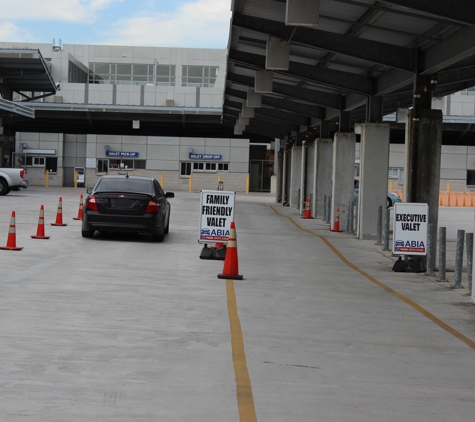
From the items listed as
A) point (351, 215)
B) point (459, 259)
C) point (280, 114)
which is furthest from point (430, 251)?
point (280, 114)

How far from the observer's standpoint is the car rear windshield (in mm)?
18380

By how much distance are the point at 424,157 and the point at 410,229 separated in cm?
214

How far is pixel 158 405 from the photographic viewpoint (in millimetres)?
5672

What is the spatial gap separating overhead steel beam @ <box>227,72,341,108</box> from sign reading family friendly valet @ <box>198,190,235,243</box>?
43.9 ft

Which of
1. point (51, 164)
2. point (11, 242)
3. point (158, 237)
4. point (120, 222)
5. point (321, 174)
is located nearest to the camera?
point (11, 242)

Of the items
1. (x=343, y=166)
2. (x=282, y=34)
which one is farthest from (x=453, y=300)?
(x=343, y=166)

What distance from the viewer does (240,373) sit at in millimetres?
6727

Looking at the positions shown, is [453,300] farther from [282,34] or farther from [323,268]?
[282,34]

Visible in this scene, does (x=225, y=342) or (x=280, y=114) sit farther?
(x=280, y=114)

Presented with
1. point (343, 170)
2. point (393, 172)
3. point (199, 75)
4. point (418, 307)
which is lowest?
point (418, 307)

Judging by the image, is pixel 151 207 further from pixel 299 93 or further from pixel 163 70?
pixel 163 70

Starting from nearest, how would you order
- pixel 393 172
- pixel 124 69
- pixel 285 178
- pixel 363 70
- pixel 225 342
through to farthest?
pixel 225 342
pixel 363 70
pixel 285 178
pixel 393 172
pixel 124 69

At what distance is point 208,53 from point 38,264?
65.8 m

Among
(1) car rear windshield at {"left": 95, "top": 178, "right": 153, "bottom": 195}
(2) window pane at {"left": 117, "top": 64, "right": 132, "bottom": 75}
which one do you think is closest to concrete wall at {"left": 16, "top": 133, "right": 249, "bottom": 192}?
(2) window pane at {"left": 117, "top": 64, "right": 132, "bottom": 75}
